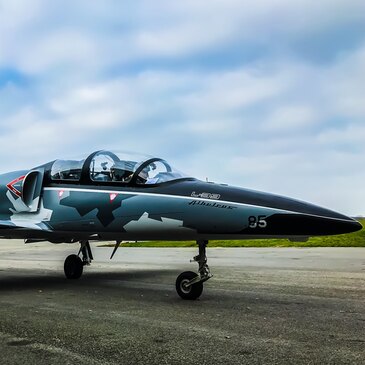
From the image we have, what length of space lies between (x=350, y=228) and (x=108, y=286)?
516 cm

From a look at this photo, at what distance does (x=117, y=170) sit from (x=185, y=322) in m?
3.50

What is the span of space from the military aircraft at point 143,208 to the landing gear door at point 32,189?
0.06ft

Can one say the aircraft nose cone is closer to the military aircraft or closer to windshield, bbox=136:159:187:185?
the military aircraft

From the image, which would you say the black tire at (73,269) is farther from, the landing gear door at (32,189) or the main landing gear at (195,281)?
the main landing gear at (195,281)

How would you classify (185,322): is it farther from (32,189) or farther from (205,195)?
(32,189)

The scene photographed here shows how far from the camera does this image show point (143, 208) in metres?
7.53

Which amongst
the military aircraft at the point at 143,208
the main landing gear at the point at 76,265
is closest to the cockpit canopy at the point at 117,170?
the military aircraft at the point at 143,208

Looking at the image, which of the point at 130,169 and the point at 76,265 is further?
the point at 76,265

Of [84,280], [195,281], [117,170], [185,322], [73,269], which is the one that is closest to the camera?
[185,322]

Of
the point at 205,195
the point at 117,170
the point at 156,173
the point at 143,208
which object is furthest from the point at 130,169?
the point at 205,195

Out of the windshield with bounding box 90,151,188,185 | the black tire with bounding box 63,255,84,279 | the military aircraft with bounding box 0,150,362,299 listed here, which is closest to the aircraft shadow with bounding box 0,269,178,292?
the black tire with bounding box 63,255,84,279

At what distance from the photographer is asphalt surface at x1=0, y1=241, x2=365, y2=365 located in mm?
4086

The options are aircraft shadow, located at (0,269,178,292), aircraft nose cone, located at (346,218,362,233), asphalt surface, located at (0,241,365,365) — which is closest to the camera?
asphalt surface, located at (0,241,365,365)

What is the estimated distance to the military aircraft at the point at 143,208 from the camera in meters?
6.25
